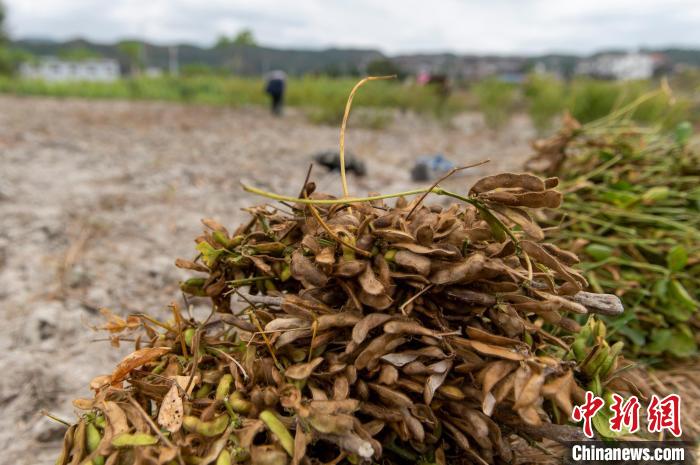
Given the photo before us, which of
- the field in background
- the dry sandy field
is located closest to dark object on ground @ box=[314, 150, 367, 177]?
the dry sandy field

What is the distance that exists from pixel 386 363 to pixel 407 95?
11.0 metres

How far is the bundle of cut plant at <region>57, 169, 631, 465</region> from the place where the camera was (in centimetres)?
83

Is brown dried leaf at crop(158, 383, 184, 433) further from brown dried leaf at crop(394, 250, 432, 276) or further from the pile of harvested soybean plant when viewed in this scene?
brown dried leaf at crop(394, 250, 432, 276)

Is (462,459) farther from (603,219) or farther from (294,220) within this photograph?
(603,219)

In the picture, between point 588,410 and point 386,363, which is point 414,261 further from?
point 588,410

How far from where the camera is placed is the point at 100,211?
11.5 feet

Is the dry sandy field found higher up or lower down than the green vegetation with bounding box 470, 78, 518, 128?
lower down

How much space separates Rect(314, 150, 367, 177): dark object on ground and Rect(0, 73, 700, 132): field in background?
9.43 feet

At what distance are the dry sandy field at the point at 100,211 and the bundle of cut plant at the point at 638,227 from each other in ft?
4.45

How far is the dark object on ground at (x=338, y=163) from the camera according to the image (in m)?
5.02

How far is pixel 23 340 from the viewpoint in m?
2.05

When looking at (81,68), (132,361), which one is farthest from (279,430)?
(81,68)

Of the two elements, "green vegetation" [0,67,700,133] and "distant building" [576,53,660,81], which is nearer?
"green vegetation" [0,67,700,133]

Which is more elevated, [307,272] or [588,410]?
[307,272]
